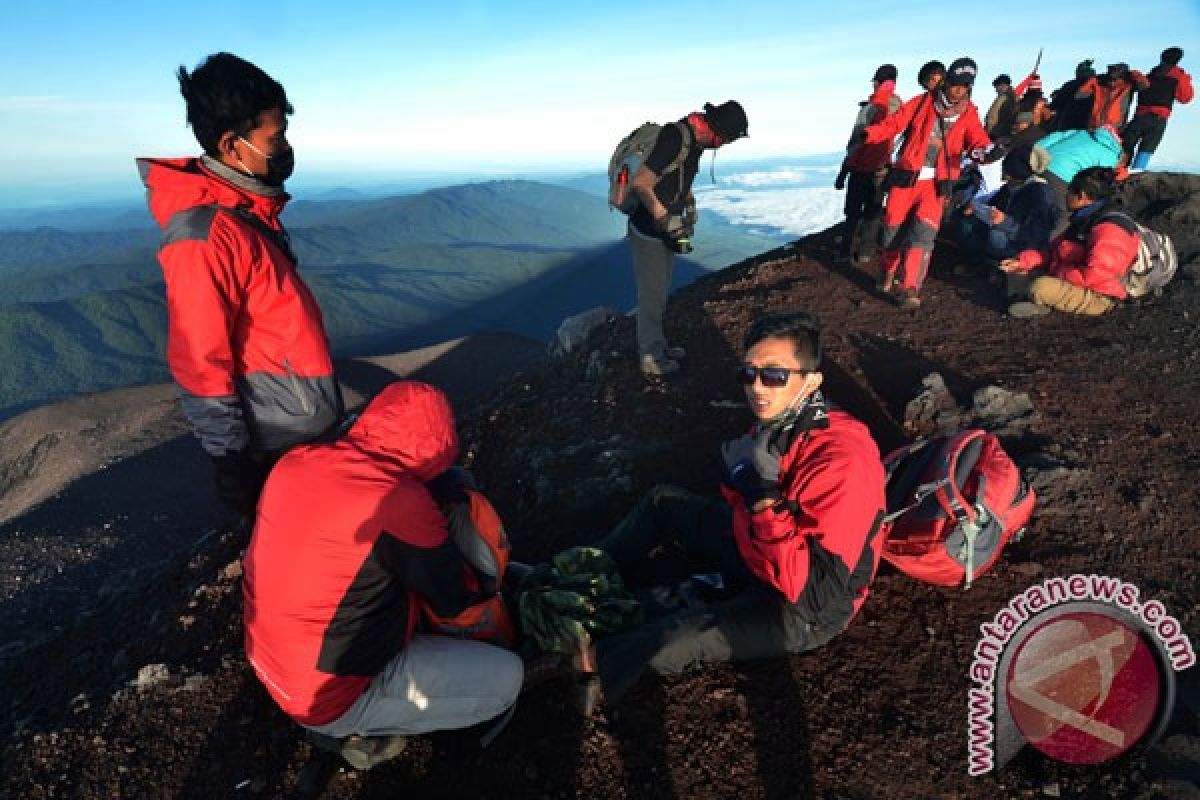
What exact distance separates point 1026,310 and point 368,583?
27.0 feet

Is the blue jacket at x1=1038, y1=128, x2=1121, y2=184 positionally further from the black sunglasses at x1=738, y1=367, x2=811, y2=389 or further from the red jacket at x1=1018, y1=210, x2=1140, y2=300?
the black sunglasses at x1=738, y1=367, x2=811, y2=389

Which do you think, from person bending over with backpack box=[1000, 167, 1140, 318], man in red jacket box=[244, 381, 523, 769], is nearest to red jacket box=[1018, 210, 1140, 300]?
person bending over with backpack box=[1000, 167, 1140, 318]

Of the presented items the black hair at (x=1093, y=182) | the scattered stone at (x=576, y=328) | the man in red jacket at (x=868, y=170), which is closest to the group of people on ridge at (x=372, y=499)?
the black hair at (x=1093, y=182)

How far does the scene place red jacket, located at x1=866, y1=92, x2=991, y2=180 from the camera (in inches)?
274

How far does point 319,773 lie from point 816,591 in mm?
2787

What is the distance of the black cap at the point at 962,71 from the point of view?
6539 mm

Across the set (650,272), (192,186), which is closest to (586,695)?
(192,186)

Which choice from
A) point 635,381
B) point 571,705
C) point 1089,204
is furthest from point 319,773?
point 1089,204

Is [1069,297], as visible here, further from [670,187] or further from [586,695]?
[586,695]

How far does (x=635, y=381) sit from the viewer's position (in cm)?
744

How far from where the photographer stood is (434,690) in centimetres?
286

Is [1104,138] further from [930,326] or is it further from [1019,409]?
[1019,409]

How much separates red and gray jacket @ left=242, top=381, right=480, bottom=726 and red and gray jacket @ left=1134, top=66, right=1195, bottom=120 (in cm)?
1470

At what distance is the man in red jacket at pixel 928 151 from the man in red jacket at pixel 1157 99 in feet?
23.4
